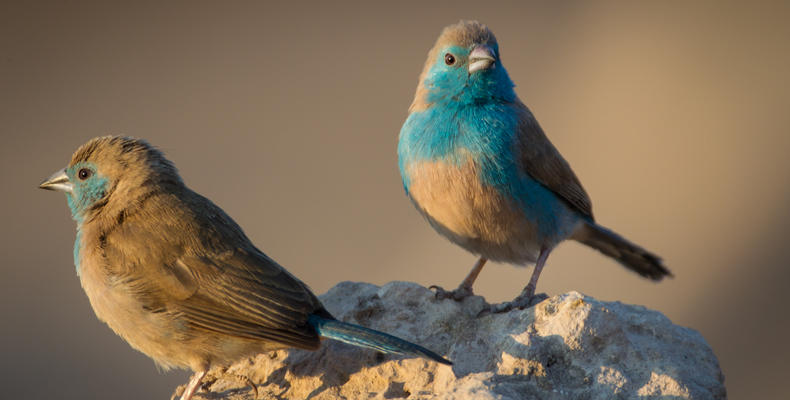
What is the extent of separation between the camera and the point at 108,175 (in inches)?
184

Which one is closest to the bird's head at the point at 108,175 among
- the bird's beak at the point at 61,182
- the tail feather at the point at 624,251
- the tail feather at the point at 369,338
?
the bird's beak at the point at 61,182

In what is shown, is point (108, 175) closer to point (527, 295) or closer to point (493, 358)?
point (493, 358)

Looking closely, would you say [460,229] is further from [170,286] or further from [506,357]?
[170,286]

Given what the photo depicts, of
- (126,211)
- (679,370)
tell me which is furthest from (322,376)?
(679,370)

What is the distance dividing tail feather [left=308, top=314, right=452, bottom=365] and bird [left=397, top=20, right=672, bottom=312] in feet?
2.79

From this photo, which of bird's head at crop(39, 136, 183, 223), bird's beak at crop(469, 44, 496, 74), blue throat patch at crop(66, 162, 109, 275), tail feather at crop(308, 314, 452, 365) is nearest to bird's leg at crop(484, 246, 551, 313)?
tail feather at crop(308, 314, 452, 365)

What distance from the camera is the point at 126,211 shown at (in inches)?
177

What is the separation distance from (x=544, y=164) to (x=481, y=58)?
0.80m

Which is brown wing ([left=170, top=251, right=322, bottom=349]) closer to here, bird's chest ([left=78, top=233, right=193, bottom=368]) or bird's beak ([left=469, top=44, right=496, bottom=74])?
bird's chest ([left=78, top=233, right=193, bottom=368])

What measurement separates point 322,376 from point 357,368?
0.64 ft

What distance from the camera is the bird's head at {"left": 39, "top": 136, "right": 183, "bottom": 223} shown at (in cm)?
462

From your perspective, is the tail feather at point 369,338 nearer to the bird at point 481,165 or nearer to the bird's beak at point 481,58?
the bird at point 481,165

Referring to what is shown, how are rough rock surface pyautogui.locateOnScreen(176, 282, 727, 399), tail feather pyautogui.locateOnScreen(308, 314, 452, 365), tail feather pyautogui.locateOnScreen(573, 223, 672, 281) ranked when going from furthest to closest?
tail feather pyautogui.locateOnScreen(573, 223, 672, 281) → tail feather pyautogui.locateOnScreen(308, 314, 452, 365) → rough rock surface pyautogui.locateOnScreen(176, 282, 727, 399)

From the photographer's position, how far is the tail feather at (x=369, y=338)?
3639mm
